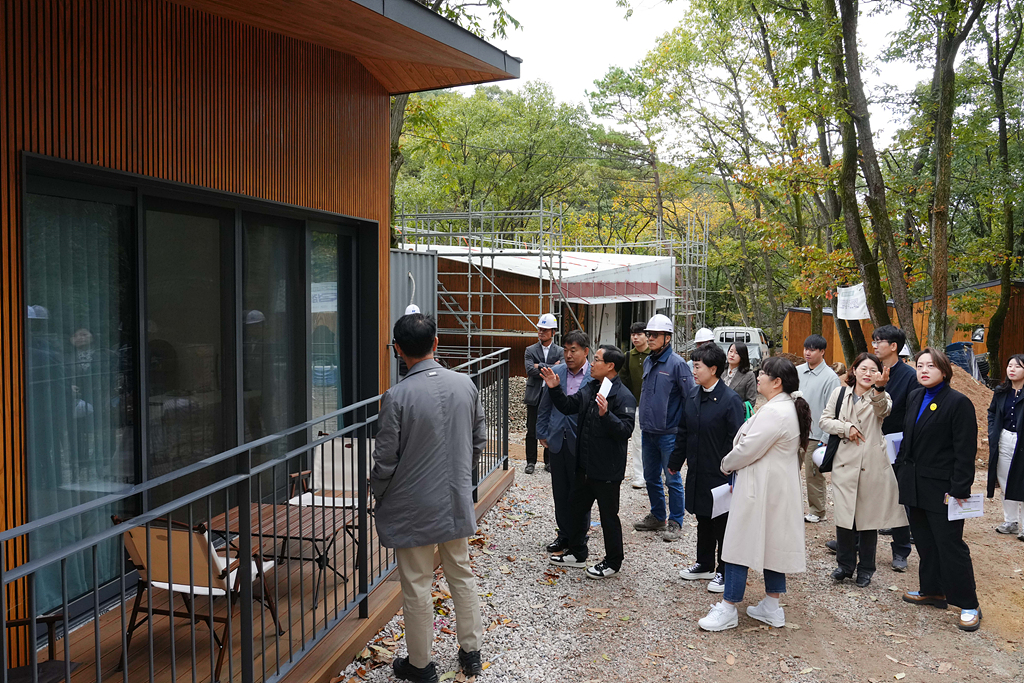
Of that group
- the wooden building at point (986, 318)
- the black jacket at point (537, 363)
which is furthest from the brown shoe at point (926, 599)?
the wooden building at point (986, 318)

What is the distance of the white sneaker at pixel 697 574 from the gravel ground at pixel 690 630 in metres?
0.11

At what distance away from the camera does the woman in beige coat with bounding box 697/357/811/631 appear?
460 centimetres

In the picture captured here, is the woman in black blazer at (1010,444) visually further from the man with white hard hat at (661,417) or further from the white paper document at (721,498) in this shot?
the white paper document at (721,498)

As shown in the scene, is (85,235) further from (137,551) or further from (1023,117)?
(1023,117)

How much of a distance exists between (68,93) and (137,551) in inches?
93.1

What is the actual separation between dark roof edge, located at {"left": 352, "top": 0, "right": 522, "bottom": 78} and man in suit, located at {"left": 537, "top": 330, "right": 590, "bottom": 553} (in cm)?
223

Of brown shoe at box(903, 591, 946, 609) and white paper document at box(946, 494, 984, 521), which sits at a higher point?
white paper document at box(946, 494, 984, 521)

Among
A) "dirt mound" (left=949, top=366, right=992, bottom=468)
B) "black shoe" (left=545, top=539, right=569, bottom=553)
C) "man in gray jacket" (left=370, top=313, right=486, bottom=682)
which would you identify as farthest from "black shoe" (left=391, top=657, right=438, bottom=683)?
"dirt mound" (left=949, top=366, right=992, bottom=468)

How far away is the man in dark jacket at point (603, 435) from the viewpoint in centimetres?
515

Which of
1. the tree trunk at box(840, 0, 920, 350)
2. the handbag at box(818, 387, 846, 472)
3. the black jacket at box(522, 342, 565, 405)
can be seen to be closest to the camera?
the handbag at box(818, 387, 846, 472)

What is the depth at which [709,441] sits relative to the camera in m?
5.29

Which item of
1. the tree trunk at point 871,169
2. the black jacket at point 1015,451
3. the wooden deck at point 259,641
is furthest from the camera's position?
the tree trunk at point 871,169

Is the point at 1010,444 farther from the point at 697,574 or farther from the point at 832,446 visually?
the point at 697,574

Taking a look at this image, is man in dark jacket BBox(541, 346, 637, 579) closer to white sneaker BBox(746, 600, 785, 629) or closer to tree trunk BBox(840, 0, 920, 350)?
white sneaker BBox(746, 600, 785, 629)
